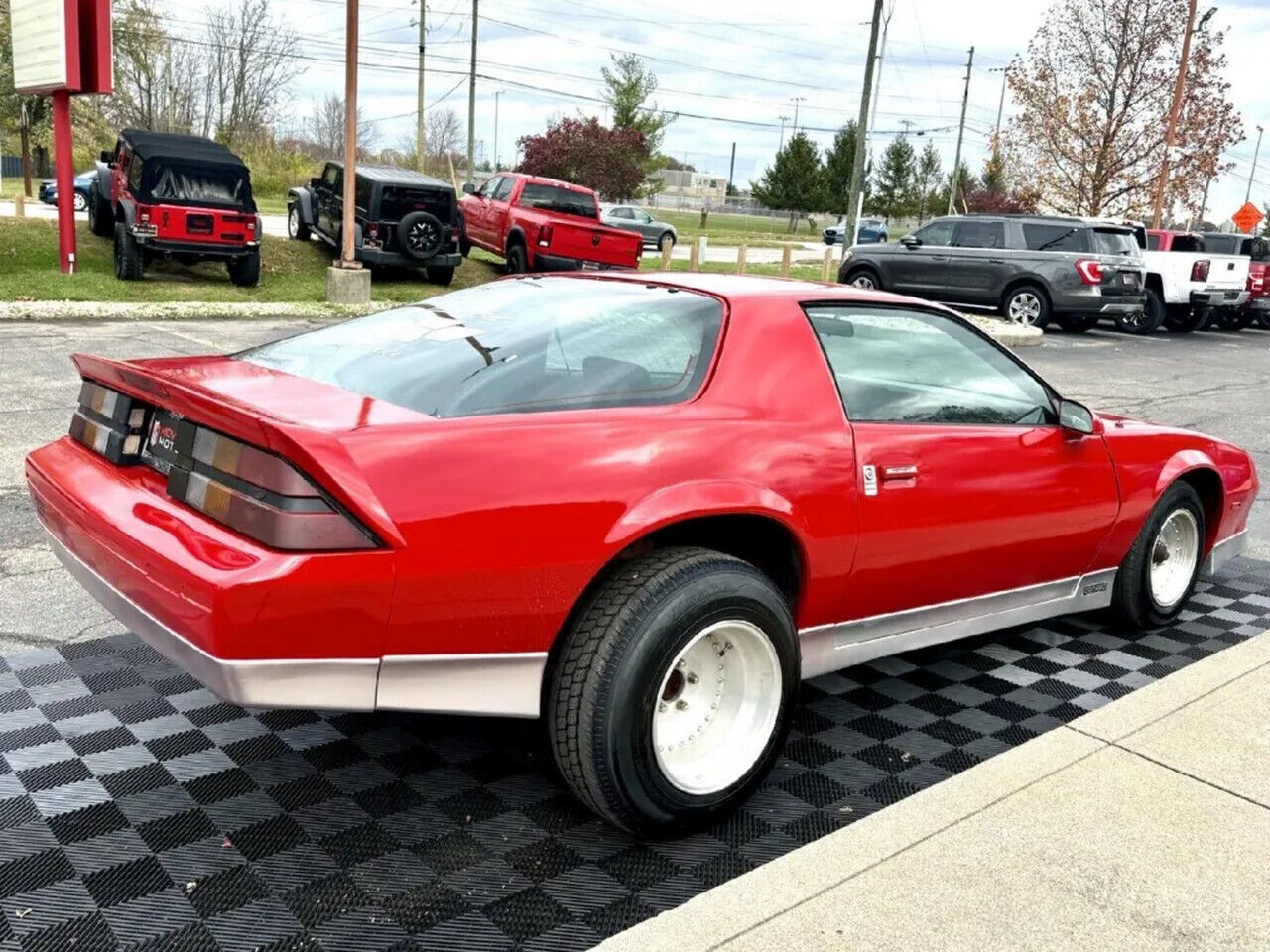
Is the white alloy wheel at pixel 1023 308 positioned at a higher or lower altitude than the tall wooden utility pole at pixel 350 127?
lower

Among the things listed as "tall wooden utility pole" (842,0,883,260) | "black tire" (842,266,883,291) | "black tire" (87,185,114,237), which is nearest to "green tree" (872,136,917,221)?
"tall wooden utility pole" (842,0,883,260)

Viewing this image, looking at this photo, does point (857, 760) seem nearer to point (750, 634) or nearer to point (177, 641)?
point (750, 634)

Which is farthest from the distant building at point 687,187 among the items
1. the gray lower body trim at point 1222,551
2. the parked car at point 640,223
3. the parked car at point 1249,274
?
the gray lower body trim at point 1222,551

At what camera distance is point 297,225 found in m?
20.5

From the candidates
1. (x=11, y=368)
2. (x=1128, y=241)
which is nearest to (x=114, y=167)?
(x=11, y=368)

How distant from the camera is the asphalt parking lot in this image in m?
4.43

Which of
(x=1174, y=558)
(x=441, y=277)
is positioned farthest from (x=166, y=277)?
(x=1174, y=558)

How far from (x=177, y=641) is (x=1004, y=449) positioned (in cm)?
259

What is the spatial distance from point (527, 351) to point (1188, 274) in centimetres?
2066

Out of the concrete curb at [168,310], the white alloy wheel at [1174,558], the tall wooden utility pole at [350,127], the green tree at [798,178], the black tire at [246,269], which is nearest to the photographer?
the white alloy wheel at [1174,558]

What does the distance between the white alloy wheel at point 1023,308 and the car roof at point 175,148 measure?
1190cm

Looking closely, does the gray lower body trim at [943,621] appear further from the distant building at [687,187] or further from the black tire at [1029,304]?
the distant building at [687,187]

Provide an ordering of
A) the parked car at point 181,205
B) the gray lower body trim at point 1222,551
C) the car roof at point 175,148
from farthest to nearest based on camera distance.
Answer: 1. the car roof at point 175,148
2. the parked car at point 181,205
3. the gray lower body trim at point 1222,551

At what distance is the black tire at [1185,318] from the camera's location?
2177 cm
